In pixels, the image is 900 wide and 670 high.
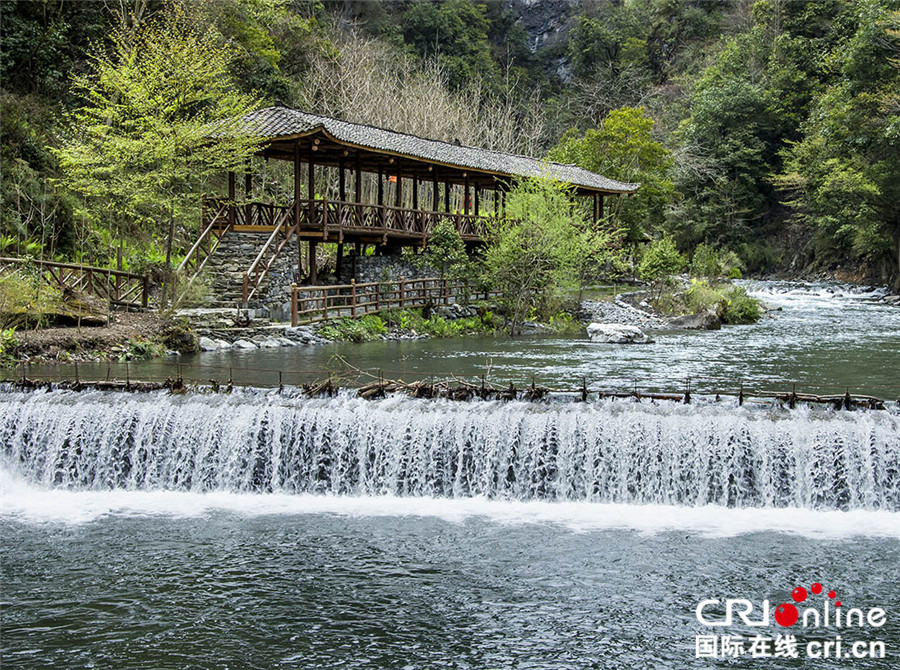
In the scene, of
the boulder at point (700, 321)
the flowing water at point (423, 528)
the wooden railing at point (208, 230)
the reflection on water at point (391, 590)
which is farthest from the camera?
the boulder at point (700, 321)

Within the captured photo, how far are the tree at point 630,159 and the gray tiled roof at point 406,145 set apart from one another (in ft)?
25.2

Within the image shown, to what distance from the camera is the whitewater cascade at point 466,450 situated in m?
10.3

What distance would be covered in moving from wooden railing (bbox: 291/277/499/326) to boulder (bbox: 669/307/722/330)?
563 cm

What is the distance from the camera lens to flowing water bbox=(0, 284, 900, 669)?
6742mm

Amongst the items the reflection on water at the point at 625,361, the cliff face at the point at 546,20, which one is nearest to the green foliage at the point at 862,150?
the reflection on water at the point at 625,361

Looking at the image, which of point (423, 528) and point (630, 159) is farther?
point (630, 159)

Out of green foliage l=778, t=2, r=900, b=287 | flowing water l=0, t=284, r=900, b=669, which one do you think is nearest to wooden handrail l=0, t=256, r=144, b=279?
flowing water l=0, t=284, r=900, b=669

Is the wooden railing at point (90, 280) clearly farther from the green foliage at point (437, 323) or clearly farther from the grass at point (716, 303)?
the grass at point (716, 303)

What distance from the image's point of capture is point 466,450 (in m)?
10.8

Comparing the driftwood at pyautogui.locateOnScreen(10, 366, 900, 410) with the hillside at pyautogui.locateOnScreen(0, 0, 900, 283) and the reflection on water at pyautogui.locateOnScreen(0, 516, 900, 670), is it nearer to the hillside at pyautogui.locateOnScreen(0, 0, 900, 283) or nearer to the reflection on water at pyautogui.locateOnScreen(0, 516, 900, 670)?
the reflection on water at pyautogui.locateOnScreen(0, 516, 900, 670)

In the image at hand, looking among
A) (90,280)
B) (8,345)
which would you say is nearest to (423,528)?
(8,345)

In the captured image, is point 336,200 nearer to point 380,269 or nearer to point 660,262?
point 380,269

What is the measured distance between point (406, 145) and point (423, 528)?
57.3 ft

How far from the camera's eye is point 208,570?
8.04m
